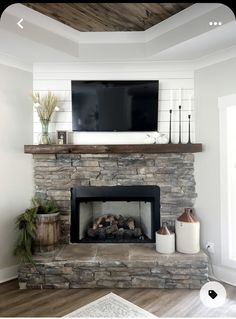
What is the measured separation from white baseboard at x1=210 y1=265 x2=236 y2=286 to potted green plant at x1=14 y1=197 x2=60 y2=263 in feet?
5.20

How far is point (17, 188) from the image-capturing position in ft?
8.56

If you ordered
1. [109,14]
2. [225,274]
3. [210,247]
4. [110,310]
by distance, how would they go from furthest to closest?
1. [210,247]
2. [225,274]
3. [109,14]
4. [110,310]

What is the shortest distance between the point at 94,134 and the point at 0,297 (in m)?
1.68

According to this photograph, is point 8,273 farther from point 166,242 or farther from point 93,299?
point 166,242

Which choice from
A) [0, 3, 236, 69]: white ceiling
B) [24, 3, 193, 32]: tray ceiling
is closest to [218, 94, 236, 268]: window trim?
[0, 3, 236, 69]: white ceiling

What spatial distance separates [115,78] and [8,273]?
220 cm

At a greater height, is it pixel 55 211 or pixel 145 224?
pixel 55 211

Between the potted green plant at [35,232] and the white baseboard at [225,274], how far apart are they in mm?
1585

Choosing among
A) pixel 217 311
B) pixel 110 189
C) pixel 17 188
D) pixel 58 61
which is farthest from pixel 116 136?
pixel 217 311

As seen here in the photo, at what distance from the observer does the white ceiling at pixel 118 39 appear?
6.63ft

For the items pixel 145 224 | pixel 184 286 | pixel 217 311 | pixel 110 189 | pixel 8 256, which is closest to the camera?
pixel 217 311

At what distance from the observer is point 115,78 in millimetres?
2674

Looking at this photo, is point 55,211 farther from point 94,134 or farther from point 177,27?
point 177,27

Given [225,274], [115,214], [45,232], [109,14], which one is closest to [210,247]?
[225,274]
